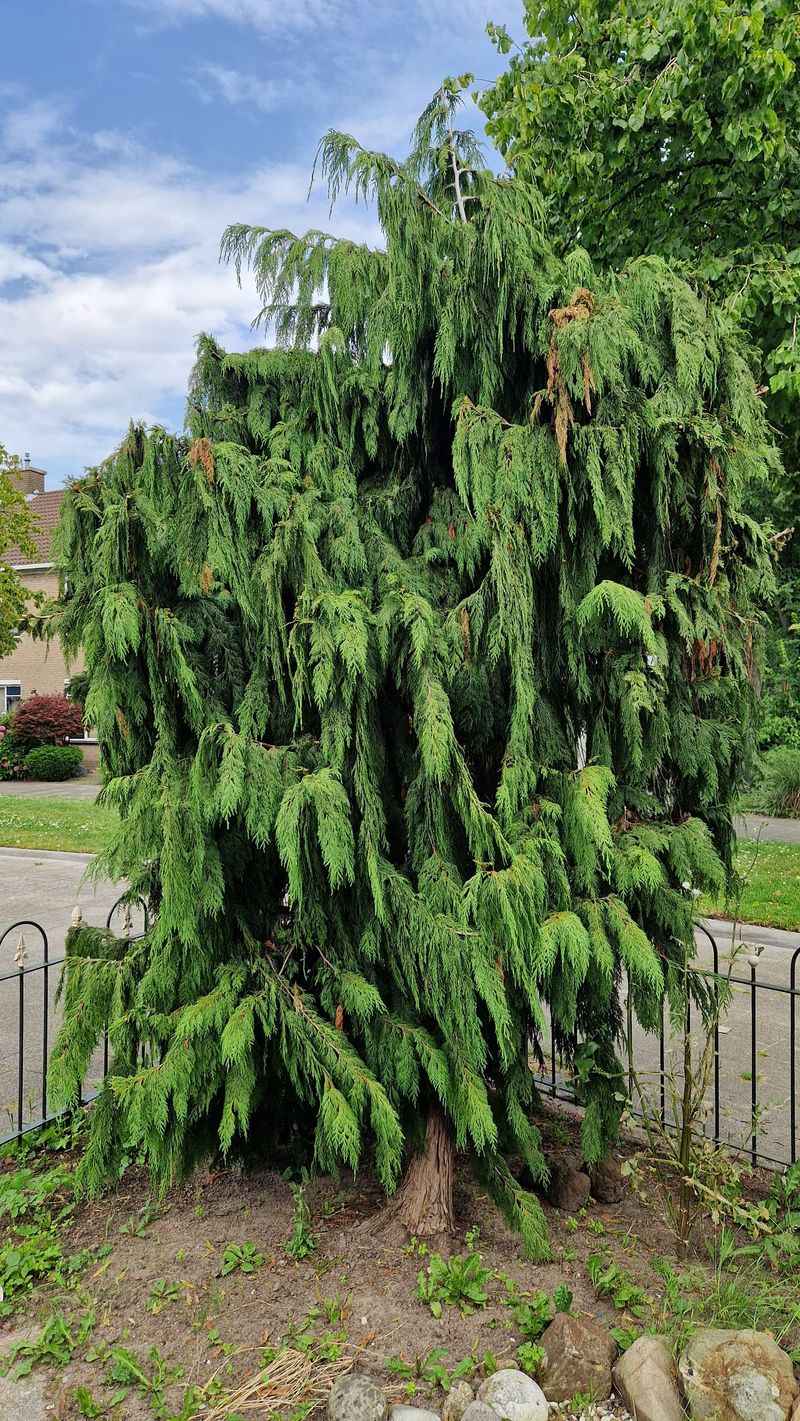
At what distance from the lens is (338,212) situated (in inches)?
119

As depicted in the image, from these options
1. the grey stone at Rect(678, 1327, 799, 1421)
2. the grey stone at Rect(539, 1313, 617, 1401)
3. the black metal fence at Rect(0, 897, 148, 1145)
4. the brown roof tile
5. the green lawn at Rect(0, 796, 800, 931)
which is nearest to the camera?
the grey stone at Rect(678, 1327, 799, 1421)

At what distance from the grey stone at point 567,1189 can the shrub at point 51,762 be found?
20.2m

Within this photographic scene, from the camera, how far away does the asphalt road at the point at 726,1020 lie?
4309mm

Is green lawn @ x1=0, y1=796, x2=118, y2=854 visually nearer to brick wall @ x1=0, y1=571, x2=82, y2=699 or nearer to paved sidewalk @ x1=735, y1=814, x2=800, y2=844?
paved sidewalk @ x1=735, y1=814, x2=800, y2=844

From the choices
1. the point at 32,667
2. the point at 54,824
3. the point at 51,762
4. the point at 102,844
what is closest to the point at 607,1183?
the point at 102,844

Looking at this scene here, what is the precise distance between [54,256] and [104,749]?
964 centimetres

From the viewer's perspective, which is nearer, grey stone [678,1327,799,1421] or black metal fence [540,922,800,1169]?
grey stone [678,1327,799,1421]

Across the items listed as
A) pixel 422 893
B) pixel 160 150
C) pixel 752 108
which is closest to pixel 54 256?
pixel 160 150

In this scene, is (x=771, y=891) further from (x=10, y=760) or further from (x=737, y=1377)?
(x=10, y=760)

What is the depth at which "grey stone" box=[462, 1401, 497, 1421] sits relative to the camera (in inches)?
86.1

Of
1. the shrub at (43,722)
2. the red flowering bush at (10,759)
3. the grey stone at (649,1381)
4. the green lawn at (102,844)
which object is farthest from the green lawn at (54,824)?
the grey stone at (649,1381)

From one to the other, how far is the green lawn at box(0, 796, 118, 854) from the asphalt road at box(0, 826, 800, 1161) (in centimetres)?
162

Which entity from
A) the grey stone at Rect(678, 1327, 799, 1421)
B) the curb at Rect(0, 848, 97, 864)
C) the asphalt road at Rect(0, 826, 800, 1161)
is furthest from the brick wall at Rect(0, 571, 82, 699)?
the grey stone at Rect(678, 1327, 799, 1421)

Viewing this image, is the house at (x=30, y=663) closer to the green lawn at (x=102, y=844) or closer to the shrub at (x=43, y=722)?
the shrub at (x=43, y=722)
